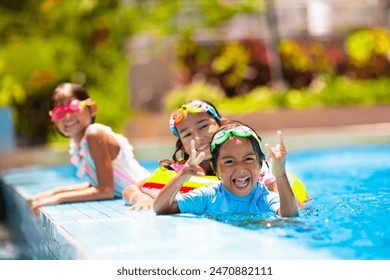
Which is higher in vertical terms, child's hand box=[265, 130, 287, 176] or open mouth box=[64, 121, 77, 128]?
open mouth box=[64, 121, 77, 128]

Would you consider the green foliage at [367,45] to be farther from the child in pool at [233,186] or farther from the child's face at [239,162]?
the child's face at [239,162]

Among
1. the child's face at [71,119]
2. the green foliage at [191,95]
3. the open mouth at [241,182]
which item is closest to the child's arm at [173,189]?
the open mouth at [241,182]

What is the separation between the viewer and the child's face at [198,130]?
496 centimetres

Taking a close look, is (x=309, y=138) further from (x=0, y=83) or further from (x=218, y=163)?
(x=218, y=163)

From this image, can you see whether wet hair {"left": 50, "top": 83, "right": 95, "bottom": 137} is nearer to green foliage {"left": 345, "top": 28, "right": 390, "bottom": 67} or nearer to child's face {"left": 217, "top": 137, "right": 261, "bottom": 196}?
child's face {"left": 217, "top": 137, "right": 261, "bottom": 196}

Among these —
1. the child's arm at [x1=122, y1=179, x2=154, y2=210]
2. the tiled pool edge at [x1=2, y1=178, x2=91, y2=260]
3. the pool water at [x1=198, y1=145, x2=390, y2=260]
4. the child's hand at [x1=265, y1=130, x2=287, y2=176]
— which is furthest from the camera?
the child's arm at [x1=122, y1=179, x2=154, y2=210]

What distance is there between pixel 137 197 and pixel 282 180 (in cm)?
158

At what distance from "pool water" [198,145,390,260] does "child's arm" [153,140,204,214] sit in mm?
298

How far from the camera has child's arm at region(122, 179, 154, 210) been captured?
508 cm

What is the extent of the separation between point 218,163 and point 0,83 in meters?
8.51

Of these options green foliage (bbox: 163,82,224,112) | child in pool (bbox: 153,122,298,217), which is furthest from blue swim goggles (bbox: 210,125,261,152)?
green foliage (bbox: 163,82,224,112)

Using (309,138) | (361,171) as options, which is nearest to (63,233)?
(361,171)

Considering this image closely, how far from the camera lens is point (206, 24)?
1766cm

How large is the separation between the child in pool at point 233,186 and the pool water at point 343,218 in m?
0.10
